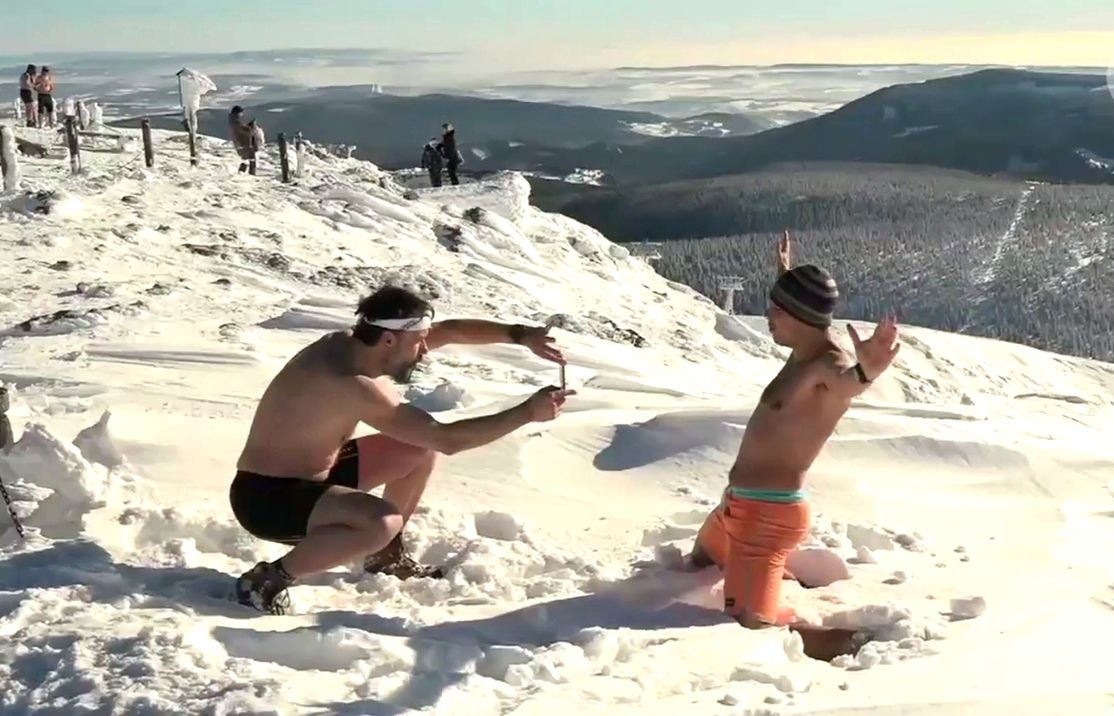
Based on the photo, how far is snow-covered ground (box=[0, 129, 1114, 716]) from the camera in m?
2.81

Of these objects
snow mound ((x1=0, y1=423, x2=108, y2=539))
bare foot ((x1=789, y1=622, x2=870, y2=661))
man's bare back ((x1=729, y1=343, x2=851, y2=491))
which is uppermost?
man's bare back ((x1=729, y1=343, x2=851, y2=491))

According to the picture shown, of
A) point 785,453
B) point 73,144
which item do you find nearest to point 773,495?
point 785,453

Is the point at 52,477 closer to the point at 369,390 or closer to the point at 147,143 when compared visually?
the point at 369,390

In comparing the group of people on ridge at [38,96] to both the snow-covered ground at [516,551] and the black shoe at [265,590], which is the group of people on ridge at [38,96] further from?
the black shoe at [265,590]

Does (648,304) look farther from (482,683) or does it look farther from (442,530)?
(482,683)

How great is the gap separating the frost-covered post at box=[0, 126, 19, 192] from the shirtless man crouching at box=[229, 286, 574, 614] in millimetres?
10792

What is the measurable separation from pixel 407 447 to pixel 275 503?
51cm

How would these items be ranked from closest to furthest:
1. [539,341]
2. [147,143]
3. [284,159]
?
[539,341] < [147,143] < [284,159]

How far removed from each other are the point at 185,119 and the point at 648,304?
8782 millimetres

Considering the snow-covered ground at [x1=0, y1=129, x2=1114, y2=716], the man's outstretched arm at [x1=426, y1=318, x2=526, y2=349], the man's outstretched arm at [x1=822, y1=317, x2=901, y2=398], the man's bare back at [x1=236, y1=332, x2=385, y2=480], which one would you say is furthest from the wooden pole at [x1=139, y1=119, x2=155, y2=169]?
the man's outstretched arm at [x1=822, y1=317, x2=901, y2=398]

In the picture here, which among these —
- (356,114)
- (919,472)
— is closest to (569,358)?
(919,472)

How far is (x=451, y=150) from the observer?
72.9ft

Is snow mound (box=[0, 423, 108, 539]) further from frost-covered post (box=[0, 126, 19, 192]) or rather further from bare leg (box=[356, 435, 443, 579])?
frost-covered post (box=[0, 126, 19, 192])

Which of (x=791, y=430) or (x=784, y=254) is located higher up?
(x=784, y=254)
